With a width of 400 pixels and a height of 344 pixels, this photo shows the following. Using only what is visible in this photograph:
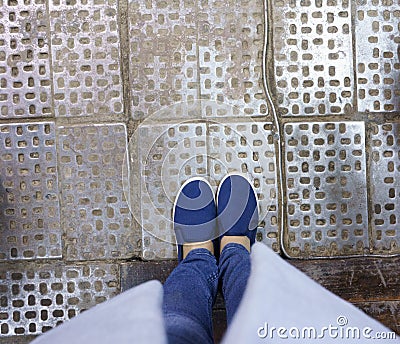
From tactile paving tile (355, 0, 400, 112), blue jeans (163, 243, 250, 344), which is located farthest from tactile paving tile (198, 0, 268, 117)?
blue jeans (163, 243, 250, 344)

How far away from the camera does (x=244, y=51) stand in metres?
1.17

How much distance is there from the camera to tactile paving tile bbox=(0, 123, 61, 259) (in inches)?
46.4

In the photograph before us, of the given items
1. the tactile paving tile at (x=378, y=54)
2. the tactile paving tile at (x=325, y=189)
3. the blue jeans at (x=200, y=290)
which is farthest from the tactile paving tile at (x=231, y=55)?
the blue jeans at (x=200, y=290)

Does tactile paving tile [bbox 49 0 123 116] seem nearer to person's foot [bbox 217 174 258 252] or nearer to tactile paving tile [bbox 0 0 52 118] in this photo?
tactile paving tile [bbox 0 0 52 118]

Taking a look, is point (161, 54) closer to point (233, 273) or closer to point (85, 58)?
point (85, 58)

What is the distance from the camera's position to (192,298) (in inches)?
34.9

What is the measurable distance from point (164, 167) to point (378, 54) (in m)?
0.62

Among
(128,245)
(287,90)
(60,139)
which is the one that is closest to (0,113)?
(60,139)

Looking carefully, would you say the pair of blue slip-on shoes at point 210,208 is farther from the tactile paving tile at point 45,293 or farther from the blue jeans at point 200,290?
the tactile paving tile at point 45,293

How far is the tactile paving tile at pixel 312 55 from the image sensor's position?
1164 mm

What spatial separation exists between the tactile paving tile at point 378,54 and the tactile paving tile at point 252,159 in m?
0.27

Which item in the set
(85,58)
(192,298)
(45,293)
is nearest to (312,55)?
(85,58)

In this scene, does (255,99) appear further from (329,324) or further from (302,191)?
(329,324)

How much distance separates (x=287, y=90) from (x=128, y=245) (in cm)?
57
